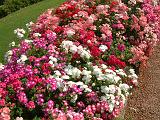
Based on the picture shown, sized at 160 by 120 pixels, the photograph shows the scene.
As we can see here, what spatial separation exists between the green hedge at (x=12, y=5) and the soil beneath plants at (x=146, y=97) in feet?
25.0

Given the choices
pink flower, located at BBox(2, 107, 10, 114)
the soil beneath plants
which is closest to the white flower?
the soil beneath plants

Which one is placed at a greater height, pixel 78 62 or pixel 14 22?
pixel 78 62

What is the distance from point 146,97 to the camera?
9906 mm

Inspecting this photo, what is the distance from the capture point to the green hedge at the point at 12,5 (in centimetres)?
1747

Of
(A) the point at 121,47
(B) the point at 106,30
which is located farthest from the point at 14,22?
(A) the point at 121,47

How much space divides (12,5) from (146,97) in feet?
30.6

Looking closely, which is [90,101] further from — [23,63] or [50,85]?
[23,63]

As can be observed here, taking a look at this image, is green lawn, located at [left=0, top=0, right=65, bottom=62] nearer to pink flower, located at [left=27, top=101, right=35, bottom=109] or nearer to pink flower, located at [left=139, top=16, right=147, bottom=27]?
pink flower, located at [left=139, top=16, right=147, bottom=27]

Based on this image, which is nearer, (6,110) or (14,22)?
(6,110)

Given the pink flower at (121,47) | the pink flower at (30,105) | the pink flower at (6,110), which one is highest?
the pink flower at (6,110)

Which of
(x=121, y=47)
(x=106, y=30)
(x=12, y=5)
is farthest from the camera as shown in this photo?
(x=12, y=5)

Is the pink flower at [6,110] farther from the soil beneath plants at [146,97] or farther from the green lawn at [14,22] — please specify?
the green lawn at [14,22]

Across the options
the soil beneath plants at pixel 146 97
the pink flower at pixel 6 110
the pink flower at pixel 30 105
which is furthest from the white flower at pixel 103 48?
the pink flower at pixel 6 110

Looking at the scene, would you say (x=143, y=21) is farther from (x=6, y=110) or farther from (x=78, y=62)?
(x=6, y=110)
